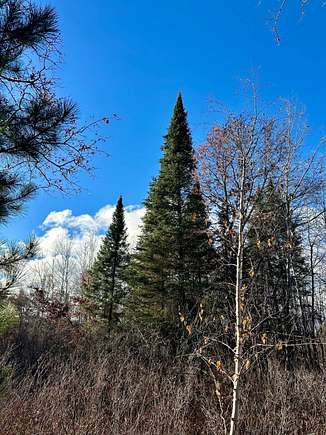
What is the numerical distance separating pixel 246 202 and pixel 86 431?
3595mm

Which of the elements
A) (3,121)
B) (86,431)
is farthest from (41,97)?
(86,431)

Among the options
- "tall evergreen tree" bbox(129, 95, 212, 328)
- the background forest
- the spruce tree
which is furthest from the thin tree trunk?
the spruce tree

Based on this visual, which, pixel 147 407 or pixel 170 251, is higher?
pixel 170 251

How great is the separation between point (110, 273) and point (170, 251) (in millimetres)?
5660

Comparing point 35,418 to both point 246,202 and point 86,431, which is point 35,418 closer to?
point 86,431

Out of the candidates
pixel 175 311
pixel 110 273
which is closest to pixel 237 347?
pixel 175 311

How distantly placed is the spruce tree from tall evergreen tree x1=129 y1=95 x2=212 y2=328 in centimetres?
313

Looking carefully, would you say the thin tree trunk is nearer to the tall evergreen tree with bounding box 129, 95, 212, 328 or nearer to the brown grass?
the brown grass

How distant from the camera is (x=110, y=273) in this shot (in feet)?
62.1

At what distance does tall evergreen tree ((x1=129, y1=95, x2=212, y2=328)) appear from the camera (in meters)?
Answer: 13.7

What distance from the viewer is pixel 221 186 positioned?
5191 mm

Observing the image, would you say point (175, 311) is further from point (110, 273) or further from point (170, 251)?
point (110, 273)

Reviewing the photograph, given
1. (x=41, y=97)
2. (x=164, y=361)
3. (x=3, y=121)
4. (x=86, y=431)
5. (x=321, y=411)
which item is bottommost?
(x=86, y=431)

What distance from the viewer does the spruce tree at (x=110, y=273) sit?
17828mm
